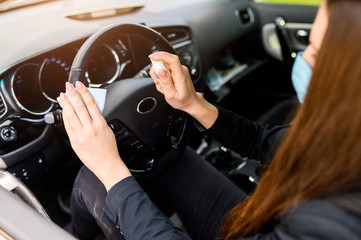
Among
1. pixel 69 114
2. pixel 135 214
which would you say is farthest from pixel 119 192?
pixel 69 114

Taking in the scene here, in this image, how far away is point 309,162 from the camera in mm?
592

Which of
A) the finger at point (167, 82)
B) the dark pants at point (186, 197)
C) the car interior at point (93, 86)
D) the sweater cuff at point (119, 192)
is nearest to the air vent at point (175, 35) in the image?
the car interior at point (93, 86)

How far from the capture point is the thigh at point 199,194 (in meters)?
1.10

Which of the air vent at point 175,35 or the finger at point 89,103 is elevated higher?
the finger at point 89,103

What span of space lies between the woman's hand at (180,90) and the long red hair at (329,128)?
403mm

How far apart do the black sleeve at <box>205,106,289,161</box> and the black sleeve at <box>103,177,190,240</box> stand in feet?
1.19

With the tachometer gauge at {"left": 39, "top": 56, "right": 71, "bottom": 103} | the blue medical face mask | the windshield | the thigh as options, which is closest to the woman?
the blue medical face mask

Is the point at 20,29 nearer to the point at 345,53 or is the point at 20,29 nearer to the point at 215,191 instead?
the point at 215,191

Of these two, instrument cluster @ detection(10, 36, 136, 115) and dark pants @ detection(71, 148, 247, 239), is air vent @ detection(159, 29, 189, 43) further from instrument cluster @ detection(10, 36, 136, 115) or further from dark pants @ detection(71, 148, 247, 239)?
dark pants @ detection(71, 148, 247, 239)

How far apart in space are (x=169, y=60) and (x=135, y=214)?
1.31 ft

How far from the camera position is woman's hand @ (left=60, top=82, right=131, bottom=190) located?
0.79 m

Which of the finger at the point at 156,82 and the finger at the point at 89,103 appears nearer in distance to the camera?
the finger at the point at 89,103

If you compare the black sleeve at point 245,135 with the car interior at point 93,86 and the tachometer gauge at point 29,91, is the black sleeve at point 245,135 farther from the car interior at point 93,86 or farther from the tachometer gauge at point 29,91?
the tachometer gauge at point 29,91

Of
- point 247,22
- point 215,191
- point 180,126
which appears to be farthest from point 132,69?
point 247,22
